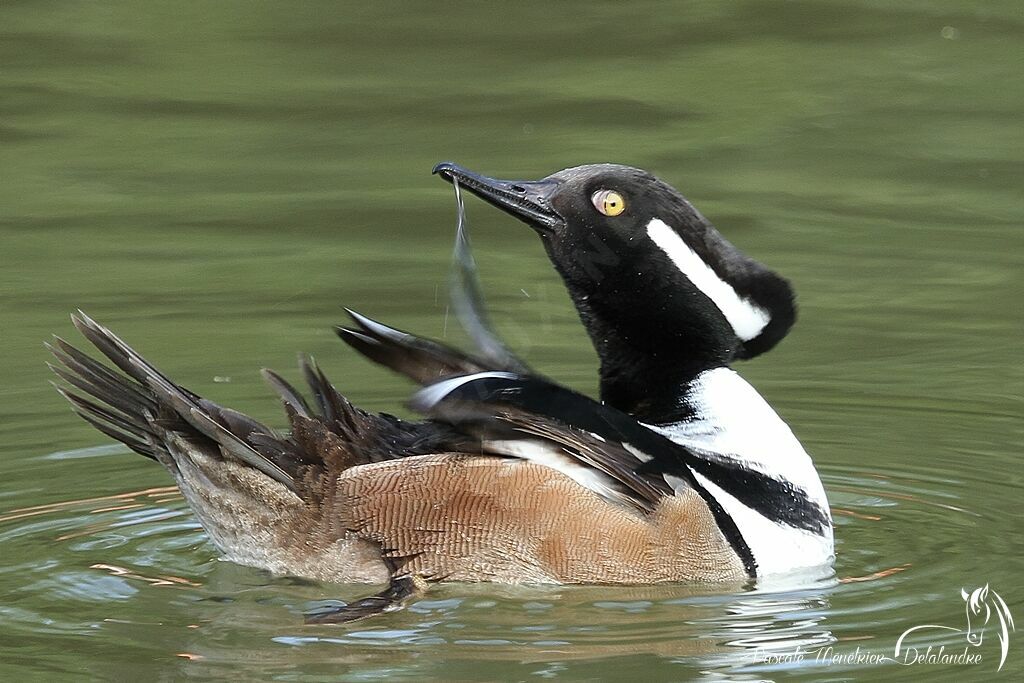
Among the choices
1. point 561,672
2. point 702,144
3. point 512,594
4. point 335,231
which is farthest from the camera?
point 702,144

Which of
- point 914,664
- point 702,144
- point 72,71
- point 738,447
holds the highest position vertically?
point 72,71

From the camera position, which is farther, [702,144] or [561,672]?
[702,144]

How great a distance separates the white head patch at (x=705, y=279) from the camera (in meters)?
7.37

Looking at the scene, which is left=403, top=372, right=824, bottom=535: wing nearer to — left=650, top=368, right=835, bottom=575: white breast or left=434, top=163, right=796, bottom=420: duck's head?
left=650, top=368, right=835, bottom=575: white breast

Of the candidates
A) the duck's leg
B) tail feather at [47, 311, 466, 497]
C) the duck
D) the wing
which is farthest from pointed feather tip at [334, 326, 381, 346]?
the duck's leg

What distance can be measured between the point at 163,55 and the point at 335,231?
343cm

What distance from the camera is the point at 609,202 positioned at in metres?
7.45

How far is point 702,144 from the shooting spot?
43.0 feet

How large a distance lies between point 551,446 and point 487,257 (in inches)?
185

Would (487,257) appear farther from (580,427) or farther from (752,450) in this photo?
(580,427)

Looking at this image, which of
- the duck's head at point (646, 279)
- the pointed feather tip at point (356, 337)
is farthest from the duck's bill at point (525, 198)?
the pointed feather tip at point (356, 337)

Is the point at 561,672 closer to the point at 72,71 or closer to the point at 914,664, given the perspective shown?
the point at 914,664

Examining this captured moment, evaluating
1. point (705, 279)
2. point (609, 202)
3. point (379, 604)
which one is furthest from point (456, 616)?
point (609, 202)

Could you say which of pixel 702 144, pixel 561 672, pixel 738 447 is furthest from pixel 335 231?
pixel 561 672
